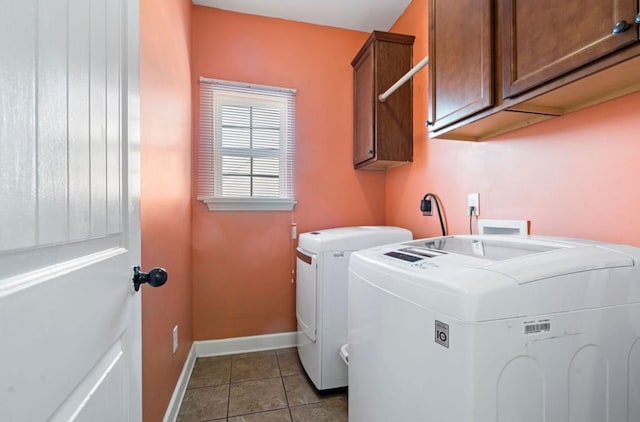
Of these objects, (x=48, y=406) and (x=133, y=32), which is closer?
(x=48, y=406)

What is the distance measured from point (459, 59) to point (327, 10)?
4.95 feet

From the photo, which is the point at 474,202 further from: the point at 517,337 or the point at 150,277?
the point at 150,277

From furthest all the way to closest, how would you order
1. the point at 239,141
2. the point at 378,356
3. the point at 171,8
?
the point at 239,141 < the point at 171,8 < the point at 378,356

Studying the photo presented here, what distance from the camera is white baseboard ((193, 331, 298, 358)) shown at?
2.25 meters

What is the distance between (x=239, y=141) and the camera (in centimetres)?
234

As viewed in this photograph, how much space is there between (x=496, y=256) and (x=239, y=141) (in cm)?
200

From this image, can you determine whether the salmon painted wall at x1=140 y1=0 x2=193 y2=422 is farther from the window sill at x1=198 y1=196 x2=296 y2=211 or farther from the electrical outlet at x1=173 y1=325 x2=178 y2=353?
the window sill at x1=198 y1=196 x2=296 y2=211

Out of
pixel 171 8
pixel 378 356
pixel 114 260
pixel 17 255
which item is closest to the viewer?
pixel 17 255

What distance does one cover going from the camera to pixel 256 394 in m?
1.79

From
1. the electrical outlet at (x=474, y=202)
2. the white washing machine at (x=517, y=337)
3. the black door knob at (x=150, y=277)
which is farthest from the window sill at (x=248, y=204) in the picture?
the white washing machine at (x=517, y=337)

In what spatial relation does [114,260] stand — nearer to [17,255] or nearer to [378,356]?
[17,255]

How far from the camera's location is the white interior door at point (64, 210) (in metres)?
0.34

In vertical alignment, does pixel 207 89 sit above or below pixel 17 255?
above

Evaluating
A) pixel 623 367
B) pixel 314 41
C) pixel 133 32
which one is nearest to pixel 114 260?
pixel 133 32
